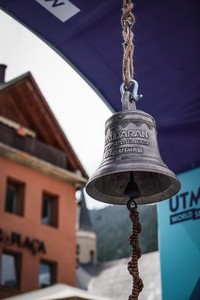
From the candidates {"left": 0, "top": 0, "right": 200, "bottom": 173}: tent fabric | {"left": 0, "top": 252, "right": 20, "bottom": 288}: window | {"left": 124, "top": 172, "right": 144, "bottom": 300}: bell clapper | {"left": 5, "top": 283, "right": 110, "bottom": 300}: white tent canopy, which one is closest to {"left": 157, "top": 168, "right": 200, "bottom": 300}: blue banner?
{"left": 0, "top": 0, "right": 200, "bottom": 173}: tent fabric

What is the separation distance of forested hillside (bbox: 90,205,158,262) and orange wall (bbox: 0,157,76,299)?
17292mm

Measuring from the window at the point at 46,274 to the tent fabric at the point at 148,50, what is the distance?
16562 millimetres

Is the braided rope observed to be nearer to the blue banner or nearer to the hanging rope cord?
the hanging rope cord

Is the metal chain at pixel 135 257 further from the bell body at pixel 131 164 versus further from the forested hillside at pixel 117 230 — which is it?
the forested hillside at pixel 117 230

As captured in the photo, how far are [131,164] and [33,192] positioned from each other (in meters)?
19.1

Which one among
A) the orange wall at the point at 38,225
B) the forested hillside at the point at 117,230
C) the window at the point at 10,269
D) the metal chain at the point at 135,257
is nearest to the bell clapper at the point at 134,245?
the metal chain at the point at 135,257

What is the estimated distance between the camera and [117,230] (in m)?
45.6

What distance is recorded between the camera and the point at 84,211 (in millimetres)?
42594

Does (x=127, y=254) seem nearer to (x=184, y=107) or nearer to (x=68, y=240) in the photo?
(x=68, y=240)

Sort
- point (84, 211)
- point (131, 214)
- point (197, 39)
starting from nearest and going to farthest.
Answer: point (131, 214), point (197, 39), point (84, 211)

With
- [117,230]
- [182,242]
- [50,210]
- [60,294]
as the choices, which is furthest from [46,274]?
[117,230]

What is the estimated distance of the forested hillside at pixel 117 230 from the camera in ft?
136

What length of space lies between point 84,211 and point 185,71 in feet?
123

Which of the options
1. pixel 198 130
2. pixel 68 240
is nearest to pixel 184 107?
pixel 198 130
